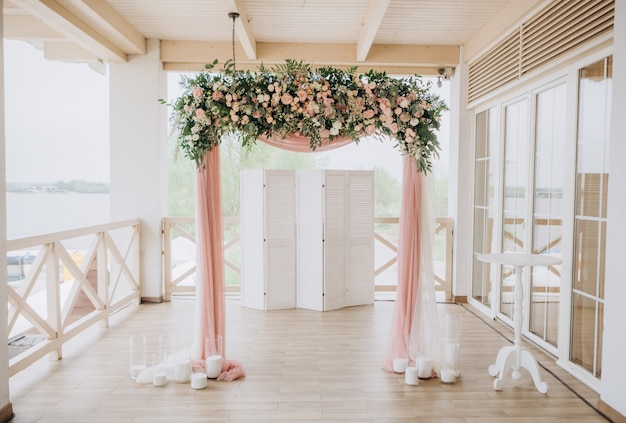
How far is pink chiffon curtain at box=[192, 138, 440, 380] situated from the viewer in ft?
12.1

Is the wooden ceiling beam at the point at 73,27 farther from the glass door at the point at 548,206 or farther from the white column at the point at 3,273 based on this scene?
the glass door at the point at 548,206

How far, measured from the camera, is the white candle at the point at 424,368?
3.55m

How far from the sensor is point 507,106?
5070 mm

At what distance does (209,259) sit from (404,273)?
1.58 m

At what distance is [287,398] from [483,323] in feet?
9.18

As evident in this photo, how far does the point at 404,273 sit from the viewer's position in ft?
12.5

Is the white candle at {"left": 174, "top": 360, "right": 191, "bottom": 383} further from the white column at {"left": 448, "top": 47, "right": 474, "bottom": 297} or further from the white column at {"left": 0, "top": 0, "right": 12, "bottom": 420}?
the white column at {"left": 448, "top": 47, "right": 474, "bottom": 297}

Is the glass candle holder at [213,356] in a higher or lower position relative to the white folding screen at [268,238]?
lower

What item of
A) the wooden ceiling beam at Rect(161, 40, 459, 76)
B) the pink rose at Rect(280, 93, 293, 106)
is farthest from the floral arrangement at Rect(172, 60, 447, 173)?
the wooden ceiling beam at Rect(161, 40, 459, 76)

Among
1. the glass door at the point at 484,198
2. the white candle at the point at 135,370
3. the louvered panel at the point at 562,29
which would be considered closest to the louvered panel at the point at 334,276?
the glass door at the point at 484,198

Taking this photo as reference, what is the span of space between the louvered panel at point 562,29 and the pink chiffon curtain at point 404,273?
1.53 meters

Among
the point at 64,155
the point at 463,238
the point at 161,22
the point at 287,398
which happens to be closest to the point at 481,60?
the point at 463,238

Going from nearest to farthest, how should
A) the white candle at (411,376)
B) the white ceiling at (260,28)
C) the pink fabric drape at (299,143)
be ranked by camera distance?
the white candle at (411,376), the pink fabric drape at (299,143), the white ceiling at (260,28)

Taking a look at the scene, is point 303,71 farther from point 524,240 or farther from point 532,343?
point 532,343
